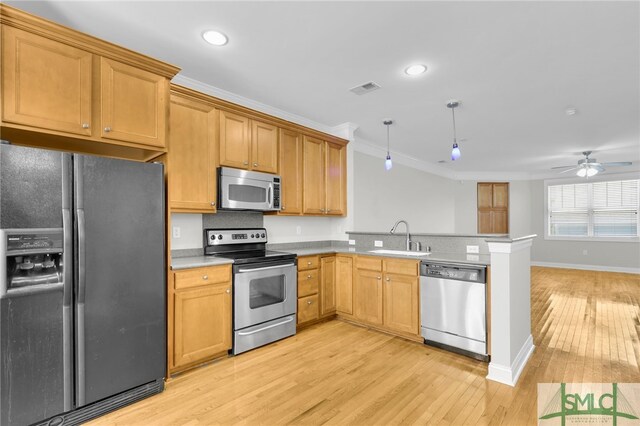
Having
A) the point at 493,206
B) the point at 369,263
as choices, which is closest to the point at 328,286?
the point at 369,263

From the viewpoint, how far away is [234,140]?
3270 millimetres

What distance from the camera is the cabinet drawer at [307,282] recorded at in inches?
139

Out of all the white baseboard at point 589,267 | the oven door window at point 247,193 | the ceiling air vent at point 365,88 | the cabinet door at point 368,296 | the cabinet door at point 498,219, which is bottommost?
the white baseboard at point 589,267

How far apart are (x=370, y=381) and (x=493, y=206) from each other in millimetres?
8089

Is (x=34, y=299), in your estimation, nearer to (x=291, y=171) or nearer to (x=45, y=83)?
(x=45, y=83)

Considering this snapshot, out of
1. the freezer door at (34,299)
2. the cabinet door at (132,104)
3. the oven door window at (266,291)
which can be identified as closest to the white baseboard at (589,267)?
the oven door window at (266,291)

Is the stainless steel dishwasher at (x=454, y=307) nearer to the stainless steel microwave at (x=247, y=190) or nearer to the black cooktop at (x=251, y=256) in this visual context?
the black cooktop at (x=251, y=256)

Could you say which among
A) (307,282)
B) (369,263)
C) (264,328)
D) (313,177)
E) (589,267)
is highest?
(313,177)

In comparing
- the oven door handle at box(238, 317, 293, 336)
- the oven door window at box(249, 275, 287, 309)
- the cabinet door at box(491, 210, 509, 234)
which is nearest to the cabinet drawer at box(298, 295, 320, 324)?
the oven door handle at box(238, 317, 293, 336)

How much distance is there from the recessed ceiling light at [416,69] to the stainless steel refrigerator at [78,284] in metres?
2.29

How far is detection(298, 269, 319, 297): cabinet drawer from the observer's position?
354cm

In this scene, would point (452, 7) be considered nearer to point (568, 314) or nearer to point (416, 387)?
point (416, 387)

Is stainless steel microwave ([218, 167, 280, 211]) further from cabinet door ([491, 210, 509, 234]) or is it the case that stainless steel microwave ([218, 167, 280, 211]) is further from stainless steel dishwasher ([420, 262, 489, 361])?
cabinet door ([491, 210, 509, 234])

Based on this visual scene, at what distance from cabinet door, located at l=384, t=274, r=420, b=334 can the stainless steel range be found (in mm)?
1007
